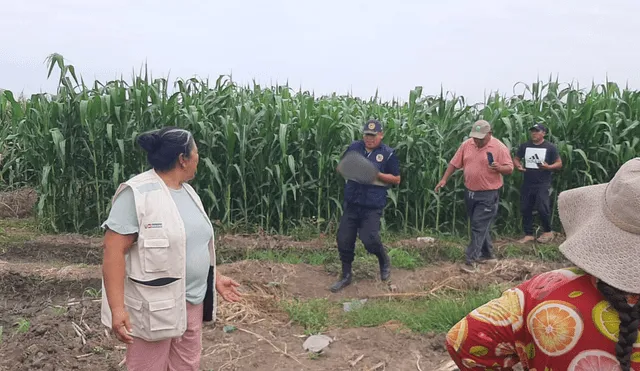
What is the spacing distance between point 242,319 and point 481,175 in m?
3.16

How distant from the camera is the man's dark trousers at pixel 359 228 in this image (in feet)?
18.1

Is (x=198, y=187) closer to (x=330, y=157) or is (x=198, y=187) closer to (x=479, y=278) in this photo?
(x=330, y=157)

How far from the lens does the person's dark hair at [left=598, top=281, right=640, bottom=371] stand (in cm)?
124

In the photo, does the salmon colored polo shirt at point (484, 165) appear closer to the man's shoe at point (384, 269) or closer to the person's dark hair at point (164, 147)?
the man's shoe at point (384, 269)

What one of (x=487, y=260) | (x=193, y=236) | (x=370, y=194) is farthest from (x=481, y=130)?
(x=193, y=236)

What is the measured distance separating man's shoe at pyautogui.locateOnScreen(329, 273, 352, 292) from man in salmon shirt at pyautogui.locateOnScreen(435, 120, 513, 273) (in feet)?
4.35

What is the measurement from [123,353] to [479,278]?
142 inches

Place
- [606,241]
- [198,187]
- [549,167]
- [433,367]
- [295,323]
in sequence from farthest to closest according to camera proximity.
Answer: [198,187] → [549,167] → [295,323] → [433,367] → [606,241]

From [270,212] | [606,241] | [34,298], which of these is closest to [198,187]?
[270,212]

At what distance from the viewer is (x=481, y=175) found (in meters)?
6.36

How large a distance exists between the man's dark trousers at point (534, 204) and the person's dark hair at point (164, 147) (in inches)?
231

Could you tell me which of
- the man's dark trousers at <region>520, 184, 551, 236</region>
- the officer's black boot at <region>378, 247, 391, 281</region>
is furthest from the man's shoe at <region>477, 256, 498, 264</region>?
the officer's black boot at <region>378, 247, 391, 281</region>

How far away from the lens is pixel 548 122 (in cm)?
834

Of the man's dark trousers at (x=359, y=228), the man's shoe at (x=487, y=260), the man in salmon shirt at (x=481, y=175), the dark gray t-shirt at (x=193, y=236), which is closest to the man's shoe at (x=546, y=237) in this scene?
the man's shoe at (x=487, y=260)
